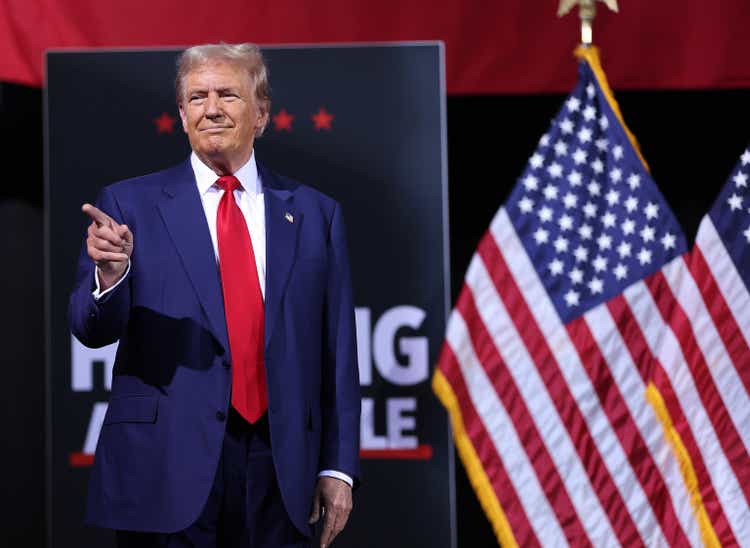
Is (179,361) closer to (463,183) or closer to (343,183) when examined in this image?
(343,183)

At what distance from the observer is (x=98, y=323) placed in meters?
1.80

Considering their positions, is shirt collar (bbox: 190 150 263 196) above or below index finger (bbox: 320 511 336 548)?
above

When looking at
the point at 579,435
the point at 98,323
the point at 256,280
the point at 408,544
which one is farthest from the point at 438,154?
the point at 98,323

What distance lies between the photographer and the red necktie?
1906mm

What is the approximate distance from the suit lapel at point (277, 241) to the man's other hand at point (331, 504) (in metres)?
0.31

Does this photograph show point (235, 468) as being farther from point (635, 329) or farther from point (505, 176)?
point (505, 176)

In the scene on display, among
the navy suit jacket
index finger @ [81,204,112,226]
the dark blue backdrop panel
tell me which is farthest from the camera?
the dark blue backdrop panel

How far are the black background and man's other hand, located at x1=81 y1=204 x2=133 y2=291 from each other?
1.83m

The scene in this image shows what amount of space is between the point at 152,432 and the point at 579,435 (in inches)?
54.3

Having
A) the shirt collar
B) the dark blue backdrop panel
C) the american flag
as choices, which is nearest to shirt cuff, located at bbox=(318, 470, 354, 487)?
the shirt collar

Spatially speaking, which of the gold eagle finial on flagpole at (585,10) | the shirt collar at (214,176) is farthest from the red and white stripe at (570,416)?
the shirt collar at (214,176)

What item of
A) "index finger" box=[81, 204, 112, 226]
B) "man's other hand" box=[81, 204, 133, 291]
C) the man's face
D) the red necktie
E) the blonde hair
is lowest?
the red necktie

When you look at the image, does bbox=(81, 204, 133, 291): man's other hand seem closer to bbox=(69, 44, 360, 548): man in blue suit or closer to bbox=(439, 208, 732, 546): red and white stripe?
bbox=(69, 44, 360, 548): man in blue suit

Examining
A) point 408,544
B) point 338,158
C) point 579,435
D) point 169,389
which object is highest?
point 338,158
